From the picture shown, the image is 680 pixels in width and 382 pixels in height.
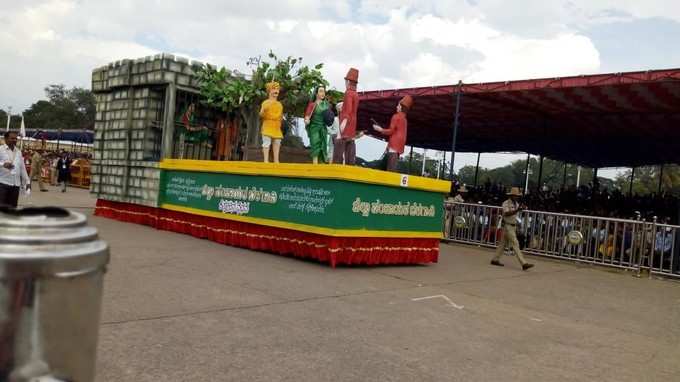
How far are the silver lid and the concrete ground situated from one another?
189cm

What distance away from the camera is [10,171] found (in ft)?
→ 26.1

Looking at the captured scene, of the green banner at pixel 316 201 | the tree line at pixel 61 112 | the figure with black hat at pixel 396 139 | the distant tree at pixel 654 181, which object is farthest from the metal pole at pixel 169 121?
the tree line at pixel 61 112

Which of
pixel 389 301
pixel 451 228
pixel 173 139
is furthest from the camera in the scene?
pixel 451 228

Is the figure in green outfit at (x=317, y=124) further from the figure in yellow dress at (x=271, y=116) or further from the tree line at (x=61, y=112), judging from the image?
the tree line at (x=61, y=112)

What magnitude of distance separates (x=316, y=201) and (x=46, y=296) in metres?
6.55

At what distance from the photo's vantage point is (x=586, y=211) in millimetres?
13906

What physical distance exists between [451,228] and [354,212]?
6.41 metres

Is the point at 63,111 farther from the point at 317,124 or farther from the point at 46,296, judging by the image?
the point at 46,296

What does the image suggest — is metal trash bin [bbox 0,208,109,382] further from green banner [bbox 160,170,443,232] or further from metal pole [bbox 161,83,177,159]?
metal pole [bbox 161,83,177,159]

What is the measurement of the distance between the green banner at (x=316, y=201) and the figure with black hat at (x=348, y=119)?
1.12m

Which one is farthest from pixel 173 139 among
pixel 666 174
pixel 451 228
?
pixel 666 174

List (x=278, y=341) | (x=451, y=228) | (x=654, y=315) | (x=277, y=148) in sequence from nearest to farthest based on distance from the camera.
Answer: (x=278, y=341), (x=654, y=315), (x=277, y=148), (x=451, y=228)

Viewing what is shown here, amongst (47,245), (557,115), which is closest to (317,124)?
(47,245)

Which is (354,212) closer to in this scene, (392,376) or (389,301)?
(389,301)
